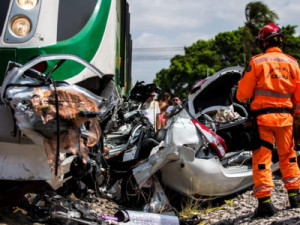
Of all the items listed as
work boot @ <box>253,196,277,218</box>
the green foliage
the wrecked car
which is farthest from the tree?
work boot @ <box>253,196,277,218</box>

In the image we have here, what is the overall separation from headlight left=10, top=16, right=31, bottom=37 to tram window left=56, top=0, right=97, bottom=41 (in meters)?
0.30

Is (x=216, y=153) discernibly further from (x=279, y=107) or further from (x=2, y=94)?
(x=2, y=94)

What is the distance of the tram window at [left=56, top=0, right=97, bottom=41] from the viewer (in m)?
4.14

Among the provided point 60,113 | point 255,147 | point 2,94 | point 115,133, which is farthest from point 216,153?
point 2,94

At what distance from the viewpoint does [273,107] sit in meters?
4.12

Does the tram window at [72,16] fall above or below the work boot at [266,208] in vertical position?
above

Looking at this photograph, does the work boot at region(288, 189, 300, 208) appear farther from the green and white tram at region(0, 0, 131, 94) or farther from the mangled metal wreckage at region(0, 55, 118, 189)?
the green and white tram at region(0, 0, 131, 94)

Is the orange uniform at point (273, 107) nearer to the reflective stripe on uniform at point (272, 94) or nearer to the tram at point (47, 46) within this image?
the reflective stripe on uniform at point (272, 94)

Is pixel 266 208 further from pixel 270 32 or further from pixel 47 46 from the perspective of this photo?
pixel 47 46

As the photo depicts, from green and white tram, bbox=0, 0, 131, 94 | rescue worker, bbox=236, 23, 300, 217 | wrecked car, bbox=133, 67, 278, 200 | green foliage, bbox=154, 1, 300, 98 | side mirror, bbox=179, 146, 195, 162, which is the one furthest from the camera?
green foliage, bbox=154, 1, 300, 98

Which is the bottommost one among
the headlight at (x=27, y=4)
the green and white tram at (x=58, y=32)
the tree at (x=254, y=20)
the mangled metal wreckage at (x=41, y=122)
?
the mangled metal wreckage at (x=41, y=122)

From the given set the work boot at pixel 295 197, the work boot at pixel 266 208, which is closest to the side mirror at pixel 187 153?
the work boot at pixel 266 208

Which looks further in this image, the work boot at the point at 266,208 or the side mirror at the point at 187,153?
the side mirror at the point at 187,153

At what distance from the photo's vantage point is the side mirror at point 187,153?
4.30 metres
